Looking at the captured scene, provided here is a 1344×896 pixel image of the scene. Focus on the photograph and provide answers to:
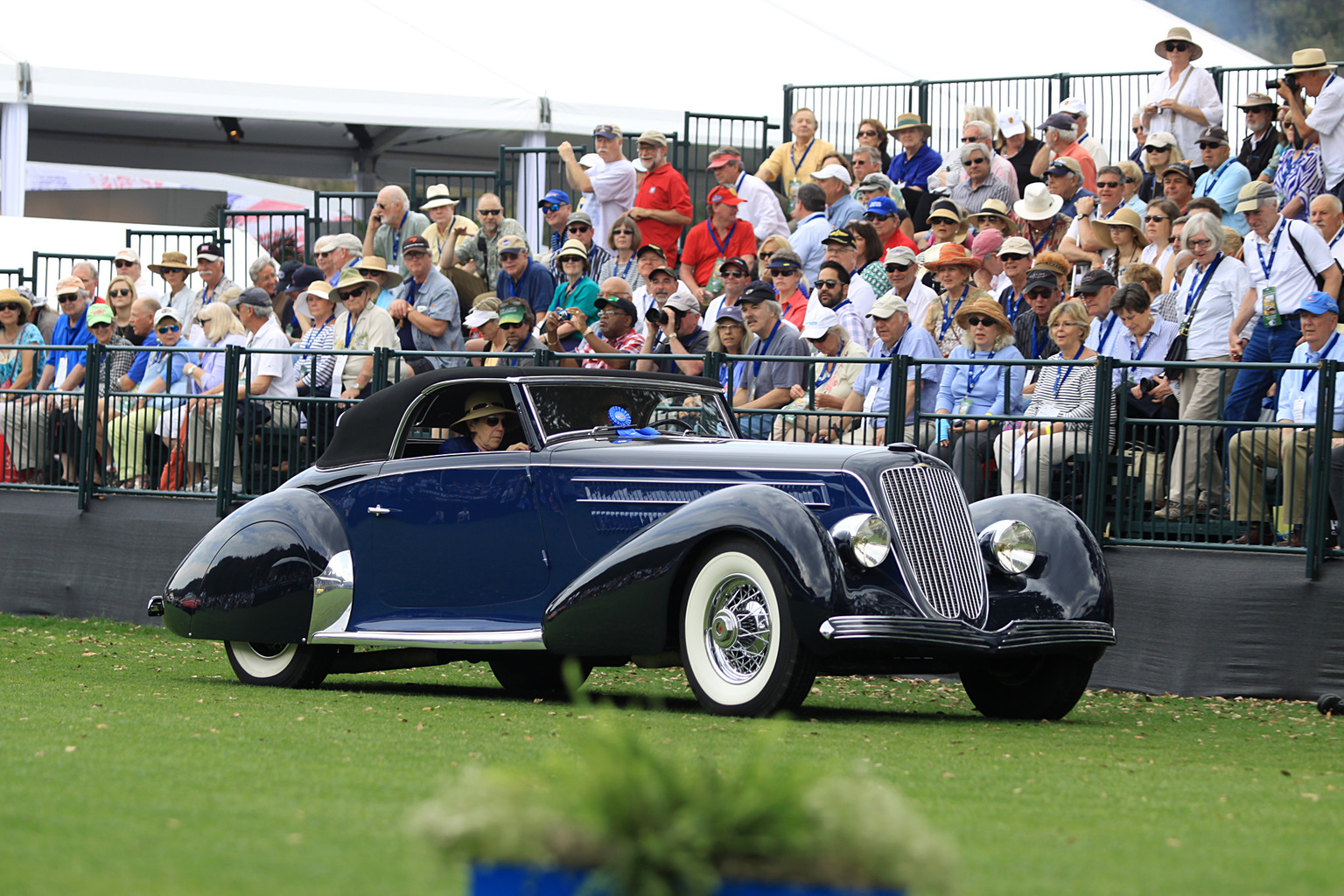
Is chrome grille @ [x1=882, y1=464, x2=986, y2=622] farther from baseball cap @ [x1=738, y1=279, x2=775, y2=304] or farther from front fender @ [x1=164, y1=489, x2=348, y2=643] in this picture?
baseball cap @ [x1=738, y1=279, x2=775, y2=304]

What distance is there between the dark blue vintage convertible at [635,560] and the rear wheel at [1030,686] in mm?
13

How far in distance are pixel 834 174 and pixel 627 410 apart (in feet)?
24.2

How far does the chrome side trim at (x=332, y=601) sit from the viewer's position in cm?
992

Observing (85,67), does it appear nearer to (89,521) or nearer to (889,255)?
(89,521)

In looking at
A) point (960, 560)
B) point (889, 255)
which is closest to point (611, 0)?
point (889, 255)

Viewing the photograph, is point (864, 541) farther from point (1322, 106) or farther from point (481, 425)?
point (1322, 106)

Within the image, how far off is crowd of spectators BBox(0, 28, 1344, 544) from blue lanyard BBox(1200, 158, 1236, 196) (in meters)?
0.03

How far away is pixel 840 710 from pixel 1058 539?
4.80 ft

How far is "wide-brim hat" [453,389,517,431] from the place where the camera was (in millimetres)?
9930

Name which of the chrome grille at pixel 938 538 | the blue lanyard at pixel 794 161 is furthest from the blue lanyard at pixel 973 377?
the blue lanyard at pixel 794 161

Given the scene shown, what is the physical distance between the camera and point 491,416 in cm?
994

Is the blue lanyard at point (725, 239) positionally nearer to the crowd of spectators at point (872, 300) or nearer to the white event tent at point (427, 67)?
the crowd of spectators at point (872, 300)

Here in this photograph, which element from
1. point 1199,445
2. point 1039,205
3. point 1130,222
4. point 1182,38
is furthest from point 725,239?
point 1199,445

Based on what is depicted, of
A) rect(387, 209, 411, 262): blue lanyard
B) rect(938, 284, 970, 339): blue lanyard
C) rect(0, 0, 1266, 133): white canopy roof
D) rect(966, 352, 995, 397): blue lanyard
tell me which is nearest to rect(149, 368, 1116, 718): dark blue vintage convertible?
rect(966, 352, 995, 397): blue lanyard
